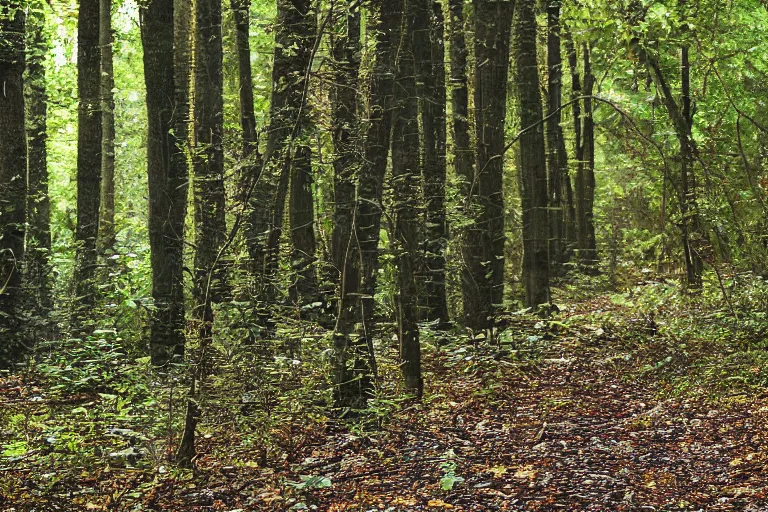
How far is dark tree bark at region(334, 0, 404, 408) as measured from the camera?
8141 millimetres

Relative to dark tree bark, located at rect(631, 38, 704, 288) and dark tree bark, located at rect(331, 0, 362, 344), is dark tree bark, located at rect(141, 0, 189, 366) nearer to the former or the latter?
dark tree bark, located at rect(331, 0, 362, 344)

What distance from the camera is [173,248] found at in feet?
34.9

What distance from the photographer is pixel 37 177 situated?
14.2 m

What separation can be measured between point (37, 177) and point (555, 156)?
37.5 ft

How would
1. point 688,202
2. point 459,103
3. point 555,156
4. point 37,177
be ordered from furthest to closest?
point 555,156
point 459,103
point 37,177
point 688,202

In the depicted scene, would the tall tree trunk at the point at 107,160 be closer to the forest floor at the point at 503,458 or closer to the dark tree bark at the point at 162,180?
the dark tree bark at the point at 162,180

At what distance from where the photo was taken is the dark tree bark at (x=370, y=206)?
8.14 meters

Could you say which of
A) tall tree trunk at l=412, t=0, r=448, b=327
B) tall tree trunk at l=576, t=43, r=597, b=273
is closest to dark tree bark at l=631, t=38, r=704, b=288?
tall tree trunk at l=412, t=0, r=448, b=327

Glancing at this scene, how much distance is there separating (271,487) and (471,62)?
Result: 35.2 feet

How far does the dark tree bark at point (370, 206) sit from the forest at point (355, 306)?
3cm

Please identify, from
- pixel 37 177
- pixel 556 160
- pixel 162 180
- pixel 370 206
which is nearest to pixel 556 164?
pixel 556 160

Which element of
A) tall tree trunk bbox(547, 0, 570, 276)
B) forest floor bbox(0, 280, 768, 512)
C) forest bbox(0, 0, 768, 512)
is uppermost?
tall tree trunk bbox(547, 0, 570, 276)

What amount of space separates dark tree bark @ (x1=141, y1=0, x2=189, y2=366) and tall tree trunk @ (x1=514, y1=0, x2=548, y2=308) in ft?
19.7

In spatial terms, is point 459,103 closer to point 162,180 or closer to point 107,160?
point 162,180
